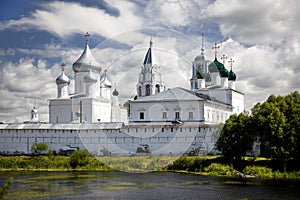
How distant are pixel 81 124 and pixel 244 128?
57.8 ft

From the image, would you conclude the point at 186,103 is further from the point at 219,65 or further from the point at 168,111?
the point at 219,65

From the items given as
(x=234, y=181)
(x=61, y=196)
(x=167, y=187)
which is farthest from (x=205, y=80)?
(x=61, y=196)

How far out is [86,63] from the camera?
50906 mm

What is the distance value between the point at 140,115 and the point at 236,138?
17154 mm

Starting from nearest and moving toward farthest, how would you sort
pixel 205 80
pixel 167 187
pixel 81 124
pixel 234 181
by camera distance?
pixel 167 187 < pixel 234 181 < pixel 81 124 < pixel 205 80

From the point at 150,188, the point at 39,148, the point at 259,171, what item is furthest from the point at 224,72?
the point at 150,188

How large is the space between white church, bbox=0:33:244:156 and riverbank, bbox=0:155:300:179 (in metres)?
3.26

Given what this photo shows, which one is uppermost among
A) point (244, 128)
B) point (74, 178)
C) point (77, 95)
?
point (77, 95)

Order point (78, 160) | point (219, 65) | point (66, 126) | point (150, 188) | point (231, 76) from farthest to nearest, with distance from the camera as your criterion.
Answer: point (231, 76), point (219, 65), point (66, 126), point (78, 160), point (150, 188)

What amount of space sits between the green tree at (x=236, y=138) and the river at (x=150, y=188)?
443 centimetres

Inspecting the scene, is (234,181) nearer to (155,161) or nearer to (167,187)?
(167,187)

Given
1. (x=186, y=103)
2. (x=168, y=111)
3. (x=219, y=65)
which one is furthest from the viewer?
(x=219, y=65)

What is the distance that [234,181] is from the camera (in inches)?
1043

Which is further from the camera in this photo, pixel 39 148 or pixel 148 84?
pixel 148 84
